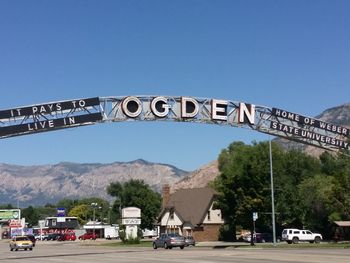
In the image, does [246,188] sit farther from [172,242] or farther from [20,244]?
[20,244]

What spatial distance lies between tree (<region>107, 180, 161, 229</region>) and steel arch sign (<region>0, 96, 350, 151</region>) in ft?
239

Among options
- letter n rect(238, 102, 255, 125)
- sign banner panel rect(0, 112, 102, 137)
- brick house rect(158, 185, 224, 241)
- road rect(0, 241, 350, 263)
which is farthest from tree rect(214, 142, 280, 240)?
sign banner panel rect(0, 112, 102, 137)

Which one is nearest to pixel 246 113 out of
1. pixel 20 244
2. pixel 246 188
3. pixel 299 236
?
pixel 246 188

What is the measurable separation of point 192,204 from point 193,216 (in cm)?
320

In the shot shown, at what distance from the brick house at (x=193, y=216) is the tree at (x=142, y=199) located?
70.6 ft

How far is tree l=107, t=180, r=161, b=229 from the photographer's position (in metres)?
118

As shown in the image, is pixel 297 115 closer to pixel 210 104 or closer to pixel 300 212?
pixel 210 104

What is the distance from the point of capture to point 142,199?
395 feet

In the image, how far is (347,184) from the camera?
54.5m

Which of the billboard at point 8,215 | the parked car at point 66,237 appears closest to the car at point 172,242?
the parked car at point 66,237

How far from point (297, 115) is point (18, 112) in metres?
20.6

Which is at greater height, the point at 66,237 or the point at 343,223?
the point at 343,223

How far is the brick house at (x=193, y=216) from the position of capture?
284 feet

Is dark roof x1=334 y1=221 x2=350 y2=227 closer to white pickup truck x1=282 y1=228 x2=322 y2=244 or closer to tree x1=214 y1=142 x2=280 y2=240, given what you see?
white pickup truck x1=282 y1=228 x2=322 y2=244
